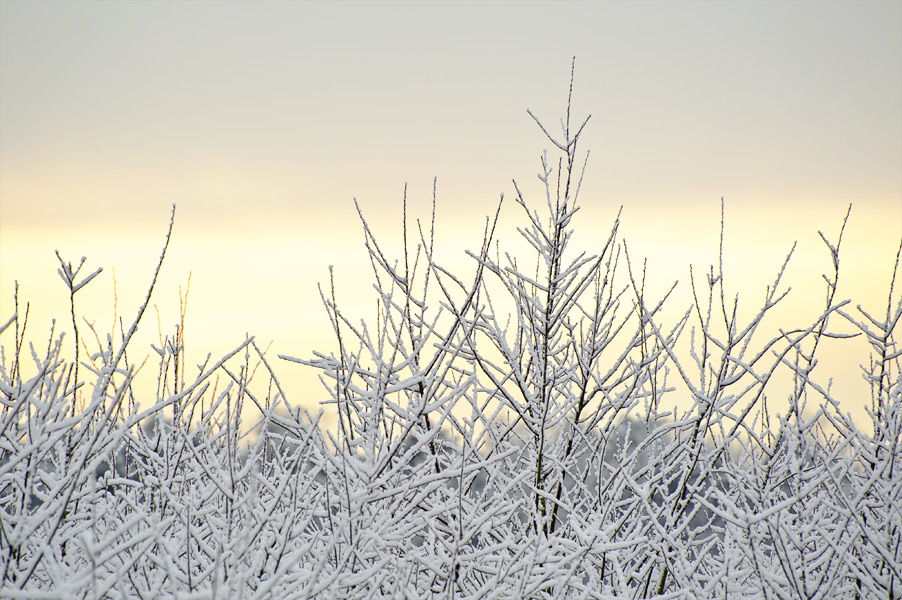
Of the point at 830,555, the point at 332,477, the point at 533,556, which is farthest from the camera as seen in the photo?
the point at 830,555

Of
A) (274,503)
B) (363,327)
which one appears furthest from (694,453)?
(274,503)

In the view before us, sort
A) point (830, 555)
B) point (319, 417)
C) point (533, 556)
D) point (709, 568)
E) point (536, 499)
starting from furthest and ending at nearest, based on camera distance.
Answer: point (709, 568), point (536, 499), point (830, 555), point (533, 556), point (319, 417)

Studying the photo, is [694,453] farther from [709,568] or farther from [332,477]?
[709,568]

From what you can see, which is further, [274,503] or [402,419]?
[402,419]

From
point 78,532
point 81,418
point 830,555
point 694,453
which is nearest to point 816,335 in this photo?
point 694,453

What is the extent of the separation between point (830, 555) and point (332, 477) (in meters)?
2.46

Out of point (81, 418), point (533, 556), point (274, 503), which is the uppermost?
point (81, 418)

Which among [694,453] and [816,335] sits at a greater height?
[816,335]

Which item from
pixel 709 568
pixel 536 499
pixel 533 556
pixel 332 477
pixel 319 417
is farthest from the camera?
pixel 709 568

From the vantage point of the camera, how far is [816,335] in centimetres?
349

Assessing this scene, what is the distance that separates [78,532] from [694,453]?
3.01 metres

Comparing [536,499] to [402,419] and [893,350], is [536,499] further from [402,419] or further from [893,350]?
[893,350]

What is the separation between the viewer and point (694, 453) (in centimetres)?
356

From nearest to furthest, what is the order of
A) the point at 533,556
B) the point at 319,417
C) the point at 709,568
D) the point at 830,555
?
1. the point at 319,417
2. the point at 533,556
3. the point at 830,555
4. the point at 709,568
